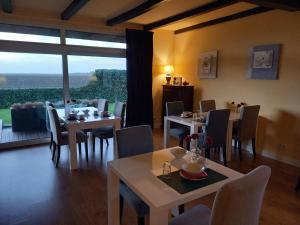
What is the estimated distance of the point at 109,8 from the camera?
13.4ft

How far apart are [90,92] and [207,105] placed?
2598 mm

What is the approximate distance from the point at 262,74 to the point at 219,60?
1.02 meters

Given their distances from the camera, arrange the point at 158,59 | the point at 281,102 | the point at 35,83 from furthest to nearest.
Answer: the point at 158,59 < the point at 35,83 < the point at 281,102

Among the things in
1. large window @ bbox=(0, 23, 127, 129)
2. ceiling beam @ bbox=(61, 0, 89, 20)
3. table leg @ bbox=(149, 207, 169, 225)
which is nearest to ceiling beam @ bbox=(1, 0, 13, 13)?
large window @ bbox=(0, 23, 127, 129)

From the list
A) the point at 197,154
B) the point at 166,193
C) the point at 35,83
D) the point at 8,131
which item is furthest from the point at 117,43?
the point at 166,193

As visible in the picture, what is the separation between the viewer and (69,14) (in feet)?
13.3

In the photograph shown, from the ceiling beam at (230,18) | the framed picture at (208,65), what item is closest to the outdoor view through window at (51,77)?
the ceiling beam at (230,18)

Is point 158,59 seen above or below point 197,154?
above

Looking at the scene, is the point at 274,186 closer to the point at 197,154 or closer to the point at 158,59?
the point at 197,154

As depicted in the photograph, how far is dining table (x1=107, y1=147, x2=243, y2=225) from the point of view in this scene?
1.27 metres

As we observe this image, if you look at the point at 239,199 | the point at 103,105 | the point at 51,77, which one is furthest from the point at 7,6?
the point at 239,199

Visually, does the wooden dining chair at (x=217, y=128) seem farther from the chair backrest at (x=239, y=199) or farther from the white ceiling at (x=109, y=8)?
the chair backrest at (x=239, y=199)

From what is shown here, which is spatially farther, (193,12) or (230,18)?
(230,18)

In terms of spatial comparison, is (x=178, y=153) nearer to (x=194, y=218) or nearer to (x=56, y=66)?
(x=194, y=218)
